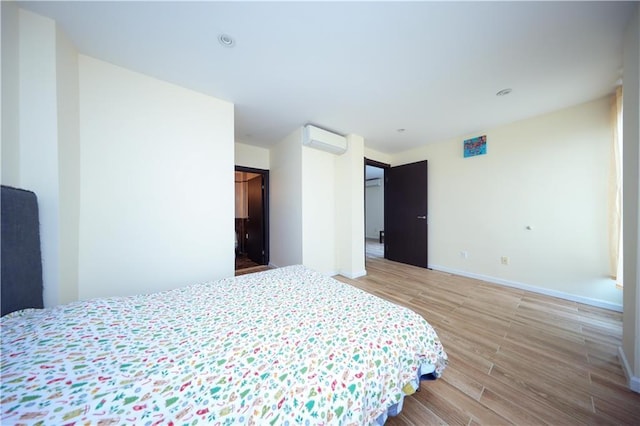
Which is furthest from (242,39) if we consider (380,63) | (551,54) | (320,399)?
(551,54)

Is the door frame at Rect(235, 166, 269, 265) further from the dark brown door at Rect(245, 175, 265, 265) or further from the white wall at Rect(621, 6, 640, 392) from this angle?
the white wall at Rect(621, 6, 640, 392)

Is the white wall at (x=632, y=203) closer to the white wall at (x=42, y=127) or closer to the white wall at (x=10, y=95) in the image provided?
the white wall at (x=42, y=127)

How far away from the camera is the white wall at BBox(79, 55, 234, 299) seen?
5.41ft

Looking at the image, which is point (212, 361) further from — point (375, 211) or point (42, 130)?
point (375, 211)

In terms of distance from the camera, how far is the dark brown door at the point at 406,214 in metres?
3.85

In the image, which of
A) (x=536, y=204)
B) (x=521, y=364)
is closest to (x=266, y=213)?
(x=521, y=364)

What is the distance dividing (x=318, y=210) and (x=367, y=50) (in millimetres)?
2189

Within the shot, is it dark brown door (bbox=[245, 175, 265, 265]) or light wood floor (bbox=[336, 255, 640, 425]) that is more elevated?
dark brown door (bbox=[245, 175, 265, 265])

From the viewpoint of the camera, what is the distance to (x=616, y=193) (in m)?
2.10

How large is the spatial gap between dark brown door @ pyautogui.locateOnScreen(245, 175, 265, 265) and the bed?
2758mm

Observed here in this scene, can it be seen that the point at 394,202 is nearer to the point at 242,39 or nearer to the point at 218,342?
the point at 242,39

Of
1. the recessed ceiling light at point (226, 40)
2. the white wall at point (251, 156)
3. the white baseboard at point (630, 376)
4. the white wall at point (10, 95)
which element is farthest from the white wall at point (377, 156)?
the white wall at point (10, 95)

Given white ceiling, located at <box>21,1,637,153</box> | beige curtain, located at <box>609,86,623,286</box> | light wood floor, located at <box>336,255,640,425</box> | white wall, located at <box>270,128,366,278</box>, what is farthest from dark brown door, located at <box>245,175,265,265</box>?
beige curtain, located at <box>609,86,623,286</box>

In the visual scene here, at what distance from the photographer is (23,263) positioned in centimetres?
112
